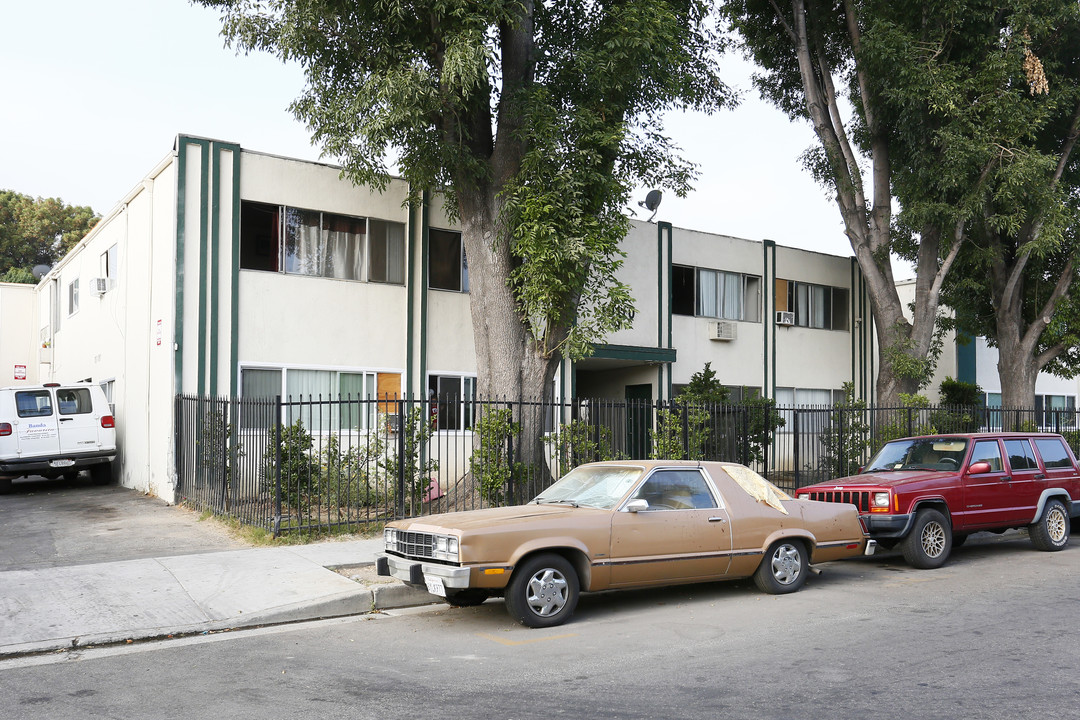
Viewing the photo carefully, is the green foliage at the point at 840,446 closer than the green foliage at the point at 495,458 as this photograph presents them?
No

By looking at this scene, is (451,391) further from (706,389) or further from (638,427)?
(706,389)

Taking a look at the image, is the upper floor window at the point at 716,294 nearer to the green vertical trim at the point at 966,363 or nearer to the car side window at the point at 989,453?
the green vertical trim at the point at 966,363

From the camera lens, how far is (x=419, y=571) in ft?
25.0

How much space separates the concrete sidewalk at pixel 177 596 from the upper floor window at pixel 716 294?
13684mm

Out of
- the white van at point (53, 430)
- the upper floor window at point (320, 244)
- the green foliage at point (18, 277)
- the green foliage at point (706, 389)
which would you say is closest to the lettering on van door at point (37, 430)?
the white van at point (53, 430)

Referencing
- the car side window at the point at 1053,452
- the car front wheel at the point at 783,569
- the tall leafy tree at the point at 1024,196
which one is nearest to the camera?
the car front wheel at the point at 783,569

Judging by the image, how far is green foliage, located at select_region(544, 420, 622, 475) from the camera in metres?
14.0

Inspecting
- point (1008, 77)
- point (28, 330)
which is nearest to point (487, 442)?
point (1008, 77)

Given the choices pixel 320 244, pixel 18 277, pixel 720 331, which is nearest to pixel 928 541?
pixel 320 244

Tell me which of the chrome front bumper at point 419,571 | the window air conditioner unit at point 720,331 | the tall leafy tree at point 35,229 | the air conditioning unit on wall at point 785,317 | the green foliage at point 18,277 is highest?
the tall leafy tree at point 35,229

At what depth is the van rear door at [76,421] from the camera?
16906 mm

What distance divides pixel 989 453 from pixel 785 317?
1275 centimetres

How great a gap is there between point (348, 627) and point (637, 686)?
309 centimetres

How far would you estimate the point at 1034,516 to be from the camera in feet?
39.1
